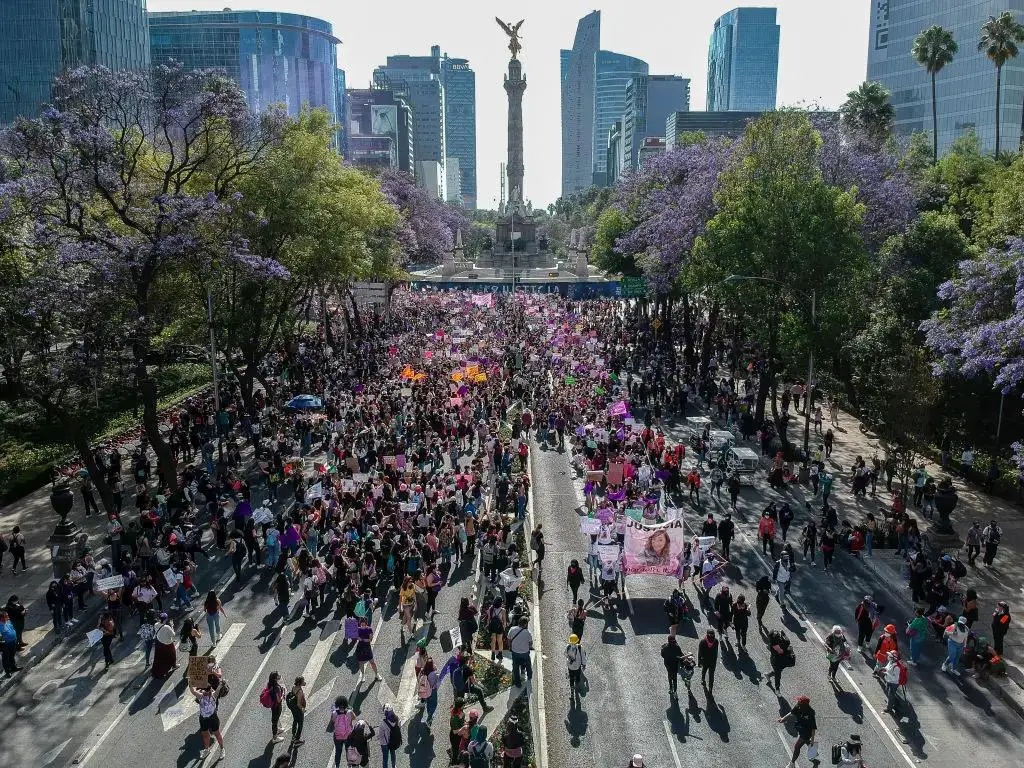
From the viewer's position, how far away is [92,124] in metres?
24.5

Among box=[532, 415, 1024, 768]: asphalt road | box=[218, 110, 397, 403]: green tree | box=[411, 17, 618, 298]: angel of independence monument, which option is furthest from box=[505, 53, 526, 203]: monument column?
box=[532, 415, 1024, 768]: asphalt road

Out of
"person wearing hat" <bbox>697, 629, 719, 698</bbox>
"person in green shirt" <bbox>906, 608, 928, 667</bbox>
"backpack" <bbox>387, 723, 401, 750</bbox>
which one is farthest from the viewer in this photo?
"person in green shirt" <bbox>906, 608, 928, 667</bbox>

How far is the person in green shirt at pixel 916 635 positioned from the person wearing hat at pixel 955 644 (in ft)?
1.48

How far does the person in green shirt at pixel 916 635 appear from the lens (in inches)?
665

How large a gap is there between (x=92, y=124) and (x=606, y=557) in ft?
62.0

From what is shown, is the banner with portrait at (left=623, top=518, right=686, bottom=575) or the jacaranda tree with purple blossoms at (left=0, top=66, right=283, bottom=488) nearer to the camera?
the banner with portrait at (left=623, top=518, right=686, bottom=575)

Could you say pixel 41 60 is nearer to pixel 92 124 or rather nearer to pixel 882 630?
pixel 92 124

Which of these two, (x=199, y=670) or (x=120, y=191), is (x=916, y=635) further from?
(x=120, y=191)

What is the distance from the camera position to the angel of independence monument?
327ft

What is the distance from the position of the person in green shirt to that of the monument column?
407ft

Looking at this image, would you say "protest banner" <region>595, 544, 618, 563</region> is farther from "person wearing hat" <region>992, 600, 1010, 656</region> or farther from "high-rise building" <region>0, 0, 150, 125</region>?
"high-rise building" <region>0, 0, 150, 125</region>

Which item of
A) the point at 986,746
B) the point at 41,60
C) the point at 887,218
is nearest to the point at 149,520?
the point at 986,746

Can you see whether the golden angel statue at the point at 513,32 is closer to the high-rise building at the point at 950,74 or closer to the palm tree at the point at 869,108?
the high-rise building at the point at 950,74

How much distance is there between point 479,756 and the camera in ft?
40.3
